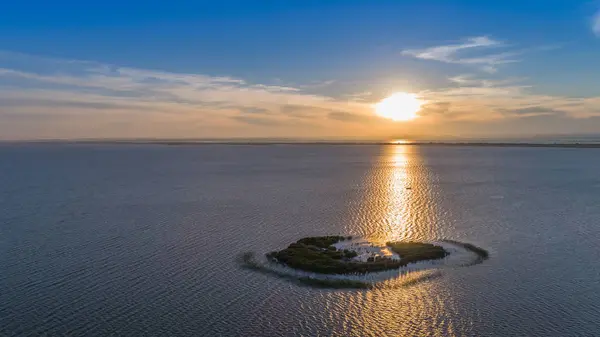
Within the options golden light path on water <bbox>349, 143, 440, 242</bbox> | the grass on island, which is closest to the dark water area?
golden light path on water <bbox>349, 143, 440, 242</bbox>

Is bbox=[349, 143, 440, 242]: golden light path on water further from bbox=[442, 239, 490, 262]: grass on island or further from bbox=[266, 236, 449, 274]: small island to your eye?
bbox=[266, 236, 449, 274]: small island

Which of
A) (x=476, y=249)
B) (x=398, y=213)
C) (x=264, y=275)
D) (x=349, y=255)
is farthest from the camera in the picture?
(x=398, y=213)

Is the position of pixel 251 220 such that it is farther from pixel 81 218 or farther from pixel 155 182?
pixel 155 182

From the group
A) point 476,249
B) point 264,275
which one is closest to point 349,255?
point 264,275

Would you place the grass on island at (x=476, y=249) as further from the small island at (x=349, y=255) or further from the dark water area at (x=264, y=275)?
the small island at (x=349, y=255)

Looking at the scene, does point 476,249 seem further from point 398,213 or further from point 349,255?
point 398,213

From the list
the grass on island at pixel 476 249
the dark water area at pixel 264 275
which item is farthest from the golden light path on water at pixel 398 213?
the grass on island at pixel 476 249
